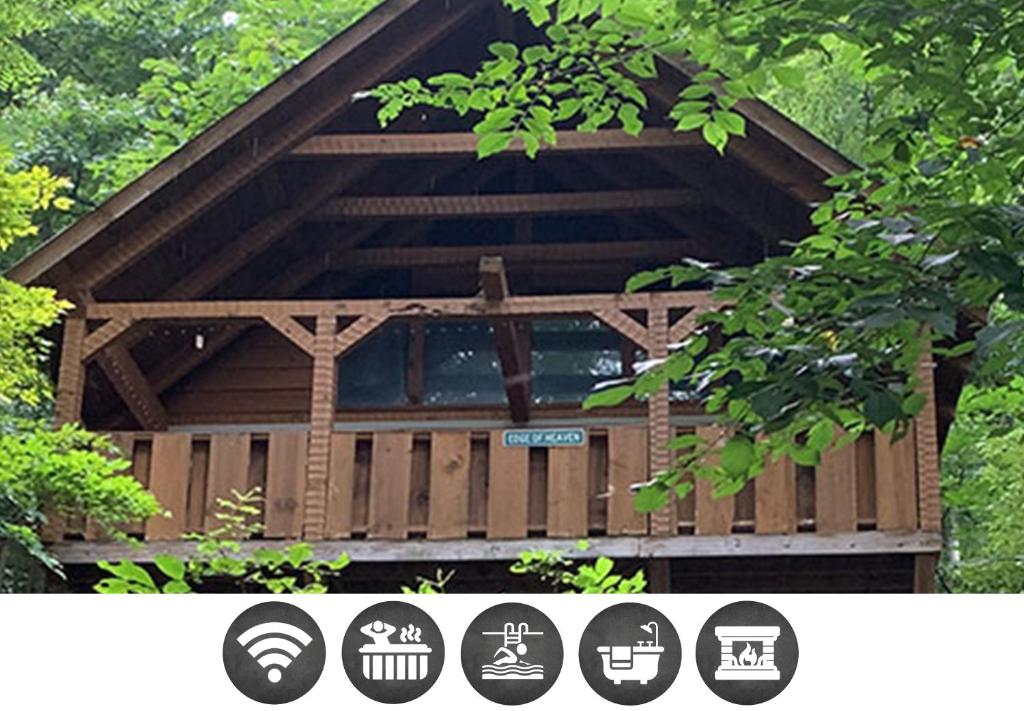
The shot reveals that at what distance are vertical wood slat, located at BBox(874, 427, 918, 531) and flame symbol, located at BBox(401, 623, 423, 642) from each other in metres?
7.04

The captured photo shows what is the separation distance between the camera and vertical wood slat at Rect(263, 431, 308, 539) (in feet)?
34.8

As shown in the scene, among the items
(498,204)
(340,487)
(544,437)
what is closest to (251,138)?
(498,204)

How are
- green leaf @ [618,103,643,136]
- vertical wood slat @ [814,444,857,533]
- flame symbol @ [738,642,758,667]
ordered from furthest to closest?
1. vertical wood slat @ [814,444,857,533]
2. green leaf @ [618,103,643,136]
3. flame symbol @ [738,642,758,667]

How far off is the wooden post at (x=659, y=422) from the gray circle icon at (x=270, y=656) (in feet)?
22.5

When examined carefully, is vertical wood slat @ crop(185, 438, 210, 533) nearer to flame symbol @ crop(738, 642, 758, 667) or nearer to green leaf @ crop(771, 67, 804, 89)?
green leaf @ crop(771, 67, 804, 89)

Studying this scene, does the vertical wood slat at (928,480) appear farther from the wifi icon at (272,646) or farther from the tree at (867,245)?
the wifi icon at (272,646)

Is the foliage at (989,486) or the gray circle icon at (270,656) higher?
the foliage at (989,486)

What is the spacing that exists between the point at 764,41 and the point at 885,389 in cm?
136

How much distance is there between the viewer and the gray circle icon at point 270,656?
143 inches

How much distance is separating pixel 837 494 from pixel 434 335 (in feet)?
13.2

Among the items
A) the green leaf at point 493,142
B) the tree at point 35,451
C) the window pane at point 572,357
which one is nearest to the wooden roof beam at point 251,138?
the tree at point 35,451

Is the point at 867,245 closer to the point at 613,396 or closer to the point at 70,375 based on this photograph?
the point at 613,396

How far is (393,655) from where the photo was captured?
361 centimetres

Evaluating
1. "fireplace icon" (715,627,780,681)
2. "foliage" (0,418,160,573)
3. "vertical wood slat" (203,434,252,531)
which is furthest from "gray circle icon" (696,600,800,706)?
"vertical wood slat" (203,434,252,531)
